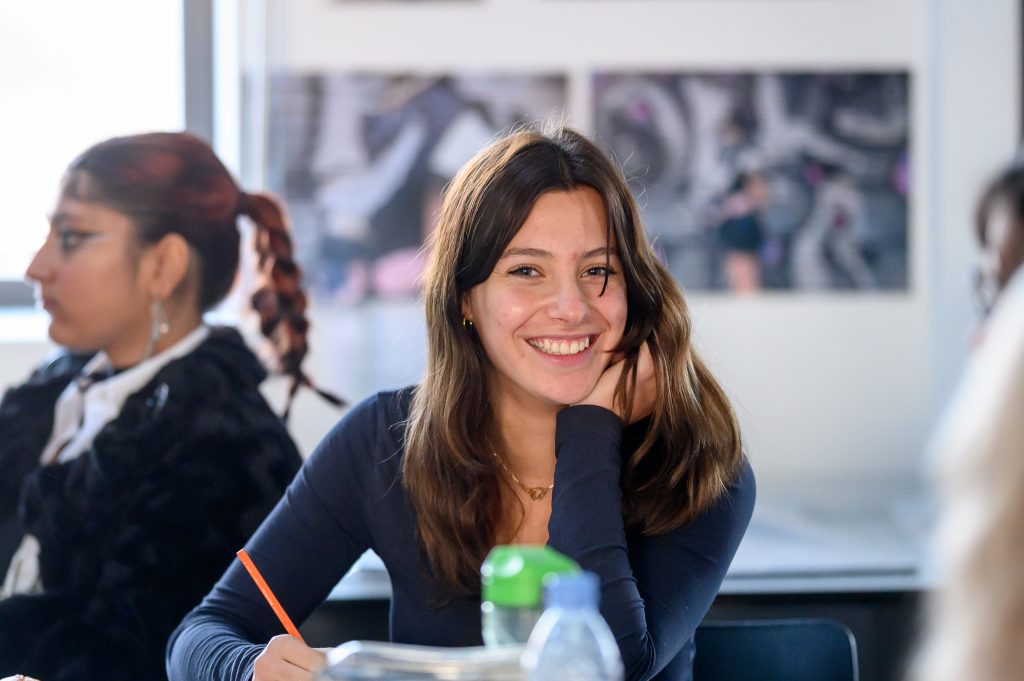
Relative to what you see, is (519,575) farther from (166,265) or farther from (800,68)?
(800,68)

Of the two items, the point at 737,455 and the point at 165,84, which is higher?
the point at 165,84

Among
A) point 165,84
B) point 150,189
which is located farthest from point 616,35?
point 150,189

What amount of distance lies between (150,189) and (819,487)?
2.21 m

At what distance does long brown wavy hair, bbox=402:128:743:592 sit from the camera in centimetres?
147

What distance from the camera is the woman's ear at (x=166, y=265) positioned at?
1.95 m

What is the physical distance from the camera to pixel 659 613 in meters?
1.37

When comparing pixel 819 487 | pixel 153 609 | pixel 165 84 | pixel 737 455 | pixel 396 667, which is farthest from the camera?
pixel 819 487

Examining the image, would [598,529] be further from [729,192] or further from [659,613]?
[729,192]

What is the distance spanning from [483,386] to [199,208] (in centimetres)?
68

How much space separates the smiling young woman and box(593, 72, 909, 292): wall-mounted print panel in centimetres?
193

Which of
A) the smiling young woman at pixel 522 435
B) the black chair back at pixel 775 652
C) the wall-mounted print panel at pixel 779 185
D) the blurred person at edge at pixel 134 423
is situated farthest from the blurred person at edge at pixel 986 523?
the wall-mounted print panel at pixel 779 185

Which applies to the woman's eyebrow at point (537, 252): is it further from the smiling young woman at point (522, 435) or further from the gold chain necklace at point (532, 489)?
the gold chain necklace at point (532, 489)

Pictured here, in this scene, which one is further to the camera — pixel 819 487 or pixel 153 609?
pixel 819 487

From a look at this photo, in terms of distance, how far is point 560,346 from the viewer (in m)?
1.50
